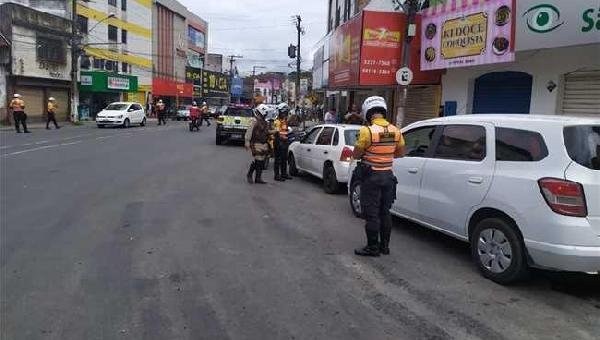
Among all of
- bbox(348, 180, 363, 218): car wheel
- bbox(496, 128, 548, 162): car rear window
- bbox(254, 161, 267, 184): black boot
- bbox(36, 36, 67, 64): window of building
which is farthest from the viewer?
bbox(36, 36, 67, 64): window of building

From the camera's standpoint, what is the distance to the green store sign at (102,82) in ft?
147

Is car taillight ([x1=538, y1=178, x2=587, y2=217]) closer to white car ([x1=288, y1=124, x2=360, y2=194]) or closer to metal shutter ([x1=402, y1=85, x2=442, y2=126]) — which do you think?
white car ([x1=288, y1=124, x2=360, y2=194])

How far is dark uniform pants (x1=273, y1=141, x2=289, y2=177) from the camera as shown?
13.3m

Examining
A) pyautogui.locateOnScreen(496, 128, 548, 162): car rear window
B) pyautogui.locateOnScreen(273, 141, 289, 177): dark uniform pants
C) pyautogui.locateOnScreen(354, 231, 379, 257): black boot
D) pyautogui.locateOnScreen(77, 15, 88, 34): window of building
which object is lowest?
pyautogui.locateOnScreen(354, 231, 379, 257): black boot

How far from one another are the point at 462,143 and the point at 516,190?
117 centimetres

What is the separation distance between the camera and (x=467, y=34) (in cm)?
1316

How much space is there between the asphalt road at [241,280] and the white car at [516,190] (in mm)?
391

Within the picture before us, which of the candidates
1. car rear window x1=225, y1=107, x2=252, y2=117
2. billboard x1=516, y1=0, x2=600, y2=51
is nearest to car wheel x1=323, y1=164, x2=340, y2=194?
billboard x1=516, y1=0, x2=600, y2=51

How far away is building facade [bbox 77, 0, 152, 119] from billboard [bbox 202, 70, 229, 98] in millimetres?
19643

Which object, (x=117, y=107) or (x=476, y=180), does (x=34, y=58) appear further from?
(x=476, y=180)

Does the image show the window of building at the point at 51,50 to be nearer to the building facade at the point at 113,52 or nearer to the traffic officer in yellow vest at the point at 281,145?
the building facade at the point at 113,52

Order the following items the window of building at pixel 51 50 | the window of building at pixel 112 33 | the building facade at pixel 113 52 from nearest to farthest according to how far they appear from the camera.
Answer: the window of building at pixel 51 50 < the building facade at pixel 113 52 < the window of building at pixel 112 33

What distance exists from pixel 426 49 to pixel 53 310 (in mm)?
12467

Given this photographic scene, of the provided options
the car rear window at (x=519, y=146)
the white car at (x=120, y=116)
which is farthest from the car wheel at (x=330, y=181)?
the white car at (x=120, y=116)
